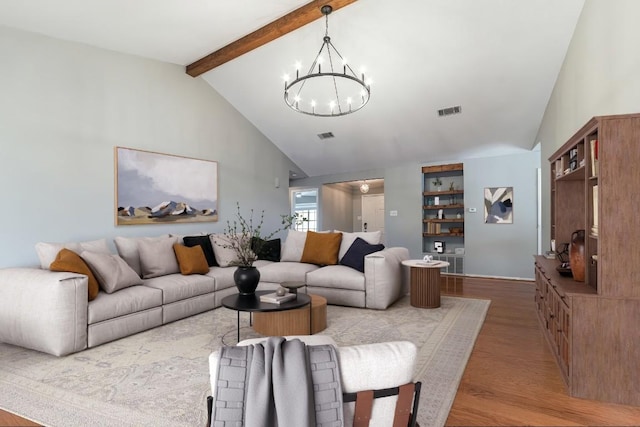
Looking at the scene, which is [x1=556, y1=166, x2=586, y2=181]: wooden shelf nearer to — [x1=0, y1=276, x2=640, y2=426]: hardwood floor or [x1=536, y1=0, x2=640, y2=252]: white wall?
[x1=536, y1=0, x2=640, y2=252]: white wall

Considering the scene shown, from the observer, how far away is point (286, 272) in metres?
4.88

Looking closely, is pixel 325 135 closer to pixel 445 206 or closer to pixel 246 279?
pixel 445 206

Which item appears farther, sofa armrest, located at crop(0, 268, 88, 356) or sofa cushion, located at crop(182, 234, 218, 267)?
sofa cushion, located at crop(182, 234, 218, 267)

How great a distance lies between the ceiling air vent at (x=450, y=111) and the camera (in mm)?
5534

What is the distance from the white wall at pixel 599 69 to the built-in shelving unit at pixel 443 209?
9.35 feet

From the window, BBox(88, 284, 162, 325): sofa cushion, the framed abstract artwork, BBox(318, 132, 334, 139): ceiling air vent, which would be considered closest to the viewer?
BBox(88, 284, 162, 325): sofa cushion

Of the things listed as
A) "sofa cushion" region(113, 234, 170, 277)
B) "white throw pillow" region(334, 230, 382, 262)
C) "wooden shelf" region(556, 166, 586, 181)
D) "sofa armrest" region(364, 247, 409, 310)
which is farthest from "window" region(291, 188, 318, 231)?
"wooden shelf" region(556, 166, 586, 181)

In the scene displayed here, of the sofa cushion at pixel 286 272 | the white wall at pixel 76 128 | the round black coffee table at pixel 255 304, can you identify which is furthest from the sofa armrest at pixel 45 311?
the sofa cushion at pixel 286 272

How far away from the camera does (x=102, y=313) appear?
322 cm

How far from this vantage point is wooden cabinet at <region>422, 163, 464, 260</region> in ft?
24.2

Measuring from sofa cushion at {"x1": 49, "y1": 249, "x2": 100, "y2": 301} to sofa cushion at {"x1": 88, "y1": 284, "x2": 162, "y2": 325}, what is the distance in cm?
10

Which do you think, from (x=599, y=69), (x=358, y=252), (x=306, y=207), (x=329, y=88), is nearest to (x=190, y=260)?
(x=358, y=252)

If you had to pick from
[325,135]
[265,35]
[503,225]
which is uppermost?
[265,35]

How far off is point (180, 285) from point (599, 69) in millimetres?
4536
